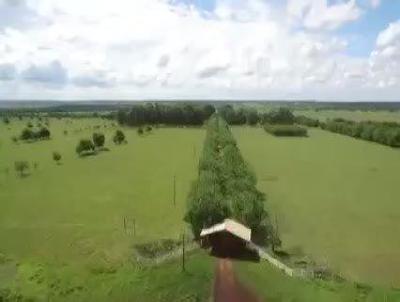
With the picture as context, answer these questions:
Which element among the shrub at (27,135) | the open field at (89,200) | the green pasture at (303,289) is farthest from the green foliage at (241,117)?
the green pasture at (303,289)

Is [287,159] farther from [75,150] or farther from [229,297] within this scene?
[229,297]

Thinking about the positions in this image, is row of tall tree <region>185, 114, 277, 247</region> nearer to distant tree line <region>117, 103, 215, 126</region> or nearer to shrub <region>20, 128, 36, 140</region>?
shrub <region>20, 128, 36, 140</region>

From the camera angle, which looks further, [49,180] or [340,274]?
[49,180]

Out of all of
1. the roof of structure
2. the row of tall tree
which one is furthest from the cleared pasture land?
the roof of structure

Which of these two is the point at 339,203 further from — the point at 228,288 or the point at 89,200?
the point at 228,288

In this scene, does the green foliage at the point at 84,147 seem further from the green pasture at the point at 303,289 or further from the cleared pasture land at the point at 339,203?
the green pasture at the point at 303,289

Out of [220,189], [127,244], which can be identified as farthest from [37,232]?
[220,189]
